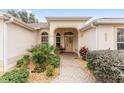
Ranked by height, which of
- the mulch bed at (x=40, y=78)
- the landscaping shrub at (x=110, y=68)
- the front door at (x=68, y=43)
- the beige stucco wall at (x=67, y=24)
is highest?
the beige stucco wall at (x=67, y=24)

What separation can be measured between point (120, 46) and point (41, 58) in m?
6.06

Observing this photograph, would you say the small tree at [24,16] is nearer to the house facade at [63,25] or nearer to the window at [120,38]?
the house facade at [63,25]

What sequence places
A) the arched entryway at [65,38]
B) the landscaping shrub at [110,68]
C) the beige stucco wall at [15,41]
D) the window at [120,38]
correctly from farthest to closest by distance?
1. the arched entryway at [65,38]
2. the window at [120,38]
3. the beige stucco wall at [15,41]
4. the landscaping shrub at [110,68]

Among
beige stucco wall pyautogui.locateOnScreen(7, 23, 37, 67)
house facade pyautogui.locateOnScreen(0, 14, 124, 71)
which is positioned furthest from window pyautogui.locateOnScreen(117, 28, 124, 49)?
beige stucco wall pyautogui.locateOnScreen(7, 23, 37, 67)

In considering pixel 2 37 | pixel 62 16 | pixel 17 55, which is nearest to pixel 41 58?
pixel 2 37

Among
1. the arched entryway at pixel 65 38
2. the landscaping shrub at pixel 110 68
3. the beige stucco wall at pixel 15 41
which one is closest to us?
the landscaping shrub at pixel 110 68

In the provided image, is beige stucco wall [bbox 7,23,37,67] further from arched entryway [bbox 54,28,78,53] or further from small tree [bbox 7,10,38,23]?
small tree [bbox 7,10,38,23]

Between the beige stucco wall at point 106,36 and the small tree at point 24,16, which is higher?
the small tree at point 24,16

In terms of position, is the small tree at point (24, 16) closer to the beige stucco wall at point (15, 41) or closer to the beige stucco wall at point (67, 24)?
the beige stucco wall at point (67, 24)

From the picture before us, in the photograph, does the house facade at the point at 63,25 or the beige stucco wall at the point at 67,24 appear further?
the beige stucco wall at the point at 67,24

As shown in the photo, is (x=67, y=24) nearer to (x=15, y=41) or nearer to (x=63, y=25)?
(x=63, y=25)

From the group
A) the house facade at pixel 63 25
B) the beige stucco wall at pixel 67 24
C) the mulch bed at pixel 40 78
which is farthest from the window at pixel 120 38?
the beige stucco wall at pixel 67 24

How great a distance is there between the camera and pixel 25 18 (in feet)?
157
